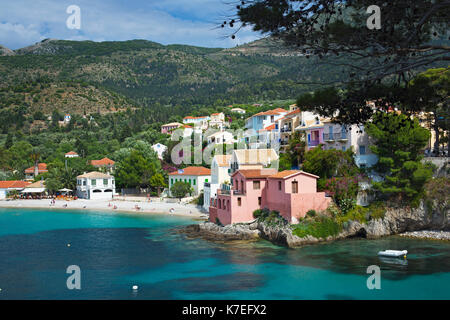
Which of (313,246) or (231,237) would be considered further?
(231,237)

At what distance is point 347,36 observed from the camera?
41.2ft

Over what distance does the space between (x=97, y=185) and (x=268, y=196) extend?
121 feet

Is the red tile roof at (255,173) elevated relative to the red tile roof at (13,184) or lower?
elevated

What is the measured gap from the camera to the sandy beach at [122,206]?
4772cm

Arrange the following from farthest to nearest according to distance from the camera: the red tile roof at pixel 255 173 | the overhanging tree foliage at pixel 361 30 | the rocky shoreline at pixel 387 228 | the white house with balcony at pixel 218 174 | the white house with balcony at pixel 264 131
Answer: the white house with balcony at pixel 264 131 < the white house with balcony at pixel 218 174 < the red tile roof at pixel 255 173 < the rocky shoreline at pixel 387 228 < the overhanging tree foliage at pixel 361 30

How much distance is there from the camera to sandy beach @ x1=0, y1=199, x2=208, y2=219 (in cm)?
4772

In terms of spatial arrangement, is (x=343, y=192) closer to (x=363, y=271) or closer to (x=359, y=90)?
(x=363, y=271)

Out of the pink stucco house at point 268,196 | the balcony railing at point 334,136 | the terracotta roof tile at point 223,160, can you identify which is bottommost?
the pink stucco house at point 268,196

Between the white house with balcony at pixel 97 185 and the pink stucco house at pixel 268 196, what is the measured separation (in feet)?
97.9

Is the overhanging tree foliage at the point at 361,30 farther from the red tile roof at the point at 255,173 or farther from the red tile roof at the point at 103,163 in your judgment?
the red tile roof at the point at 103,163

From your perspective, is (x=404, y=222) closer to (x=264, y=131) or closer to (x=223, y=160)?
(x=223, y=160)

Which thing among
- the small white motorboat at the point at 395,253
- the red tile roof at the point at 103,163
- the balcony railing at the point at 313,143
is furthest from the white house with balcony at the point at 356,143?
Answer: the red tile roof at the point at 103,163
